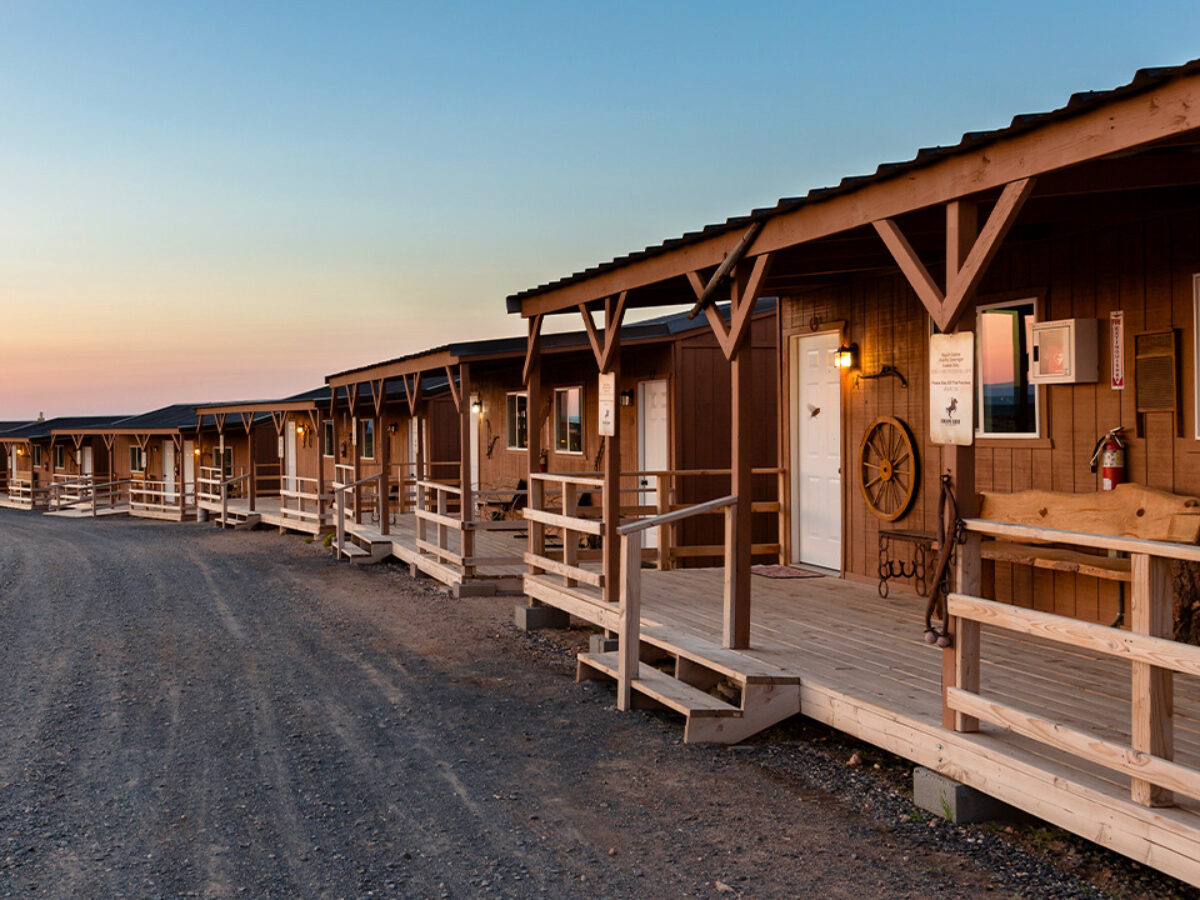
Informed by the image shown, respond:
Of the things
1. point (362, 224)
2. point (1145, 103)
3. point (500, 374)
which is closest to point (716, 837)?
point (1145, 103)

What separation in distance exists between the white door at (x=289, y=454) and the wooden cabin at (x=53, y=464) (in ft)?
30.6

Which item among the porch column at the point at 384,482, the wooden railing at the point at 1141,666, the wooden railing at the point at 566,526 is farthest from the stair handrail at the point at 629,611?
the porch column at the point at 384,482

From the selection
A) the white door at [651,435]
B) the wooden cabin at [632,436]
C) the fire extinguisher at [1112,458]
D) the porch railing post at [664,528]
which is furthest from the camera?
the white door at [651,435]

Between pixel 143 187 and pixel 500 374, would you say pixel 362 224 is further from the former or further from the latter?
pixel 500 374

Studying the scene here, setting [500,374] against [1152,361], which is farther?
[500,374]

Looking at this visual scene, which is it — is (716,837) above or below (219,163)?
below

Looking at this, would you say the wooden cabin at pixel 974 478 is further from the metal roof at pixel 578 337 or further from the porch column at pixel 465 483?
the porch column at pixel 465 483

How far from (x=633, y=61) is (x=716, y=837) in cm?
1930

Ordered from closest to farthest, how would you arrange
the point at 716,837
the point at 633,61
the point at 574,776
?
the point at 716,837
the point at 574,776
the point at 633,61

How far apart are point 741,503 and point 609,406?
212cm

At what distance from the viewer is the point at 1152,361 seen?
6242 millimetres

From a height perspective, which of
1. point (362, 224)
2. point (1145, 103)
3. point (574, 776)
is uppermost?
point (362, 224)

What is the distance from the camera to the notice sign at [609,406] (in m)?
8.38

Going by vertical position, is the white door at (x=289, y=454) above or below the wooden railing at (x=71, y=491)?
above
